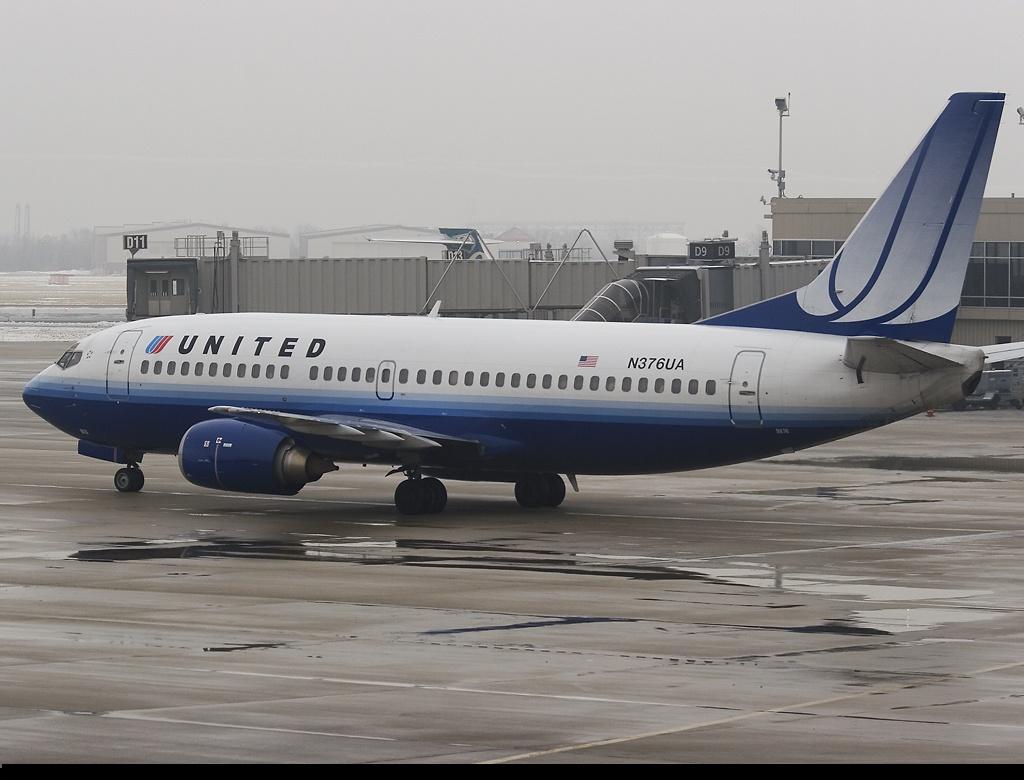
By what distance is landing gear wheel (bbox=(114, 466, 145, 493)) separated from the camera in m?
45.2

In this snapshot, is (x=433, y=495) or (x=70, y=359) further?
(x=70, y=359)

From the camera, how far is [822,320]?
38.6 m

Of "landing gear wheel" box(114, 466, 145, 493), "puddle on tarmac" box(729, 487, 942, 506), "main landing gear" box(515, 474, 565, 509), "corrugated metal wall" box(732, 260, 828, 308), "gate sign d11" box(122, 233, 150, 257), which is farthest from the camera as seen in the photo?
"gate sign d11" box(122, 233, 150, 257)

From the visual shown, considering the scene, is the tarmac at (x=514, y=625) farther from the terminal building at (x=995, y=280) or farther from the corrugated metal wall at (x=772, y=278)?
the terminal building at (x=995, y=280)

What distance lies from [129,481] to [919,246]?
1877 centimetres

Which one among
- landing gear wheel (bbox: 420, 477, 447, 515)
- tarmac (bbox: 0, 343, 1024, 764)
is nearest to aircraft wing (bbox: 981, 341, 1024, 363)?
tarmac (bbox: 0, 343, 1024, 764)

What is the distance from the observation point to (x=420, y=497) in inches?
1596

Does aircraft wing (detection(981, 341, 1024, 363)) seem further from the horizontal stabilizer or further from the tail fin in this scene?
the horizontal stabilizer

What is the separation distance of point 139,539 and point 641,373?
10.4 meters

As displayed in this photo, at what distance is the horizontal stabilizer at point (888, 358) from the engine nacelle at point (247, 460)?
35.2 ft

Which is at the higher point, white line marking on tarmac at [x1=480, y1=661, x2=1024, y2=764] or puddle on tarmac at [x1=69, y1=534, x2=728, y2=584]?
white line marking on tarmac at [x1=480, y1=661, x2=1024, y2=764]

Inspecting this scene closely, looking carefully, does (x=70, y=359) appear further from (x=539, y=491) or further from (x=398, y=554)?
(x=398, y=554)

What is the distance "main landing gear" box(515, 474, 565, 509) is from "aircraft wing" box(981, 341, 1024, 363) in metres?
9.42


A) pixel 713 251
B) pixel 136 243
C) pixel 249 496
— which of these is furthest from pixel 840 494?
pixel 136 243
